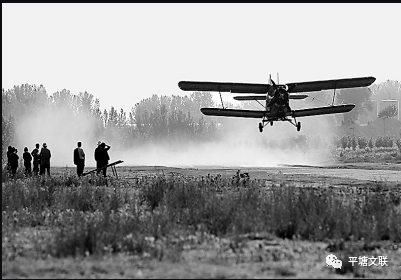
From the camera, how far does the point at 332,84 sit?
131ft

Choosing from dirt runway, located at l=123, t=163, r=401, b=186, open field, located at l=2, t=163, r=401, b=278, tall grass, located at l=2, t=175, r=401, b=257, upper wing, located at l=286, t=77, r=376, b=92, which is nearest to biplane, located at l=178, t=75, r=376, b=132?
upper wing, located at l=286, t=77, r=376, b=92

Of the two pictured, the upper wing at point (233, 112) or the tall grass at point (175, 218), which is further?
the upper wing at point (233, 112)

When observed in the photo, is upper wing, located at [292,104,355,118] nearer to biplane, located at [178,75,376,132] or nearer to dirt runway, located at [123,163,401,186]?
biplane, located at [178,75,376,132]

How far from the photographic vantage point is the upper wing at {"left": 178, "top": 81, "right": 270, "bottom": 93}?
38.2 meters

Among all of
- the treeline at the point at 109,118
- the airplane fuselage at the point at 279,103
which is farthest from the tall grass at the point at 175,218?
the treeline at the point at 109,118

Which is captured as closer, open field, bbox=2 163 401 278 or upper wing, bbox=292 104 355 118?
open field, bbox=2 163 401 278

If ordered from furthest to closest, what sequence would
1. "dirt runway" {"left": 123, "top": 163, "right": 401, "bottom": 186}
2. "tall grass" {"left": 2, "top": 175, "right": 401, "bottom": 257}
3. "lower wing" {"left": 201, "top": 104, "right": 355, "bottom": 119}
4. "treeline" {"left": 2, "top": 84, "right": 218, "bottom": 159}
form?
1. "treeline" {"left": 2, "top": 84, "right": 218, "bottom": 159}
2. "lower wing" {"left": 201, "top": 104, "right": 355, "bottom": 119}
3. "dirt runway" {"left": 123, "top": 163, "right": 401, "bottom": 186}
4. "tall grass" {"left": 2, "top": 175, "right": 401, "bottom": 257}

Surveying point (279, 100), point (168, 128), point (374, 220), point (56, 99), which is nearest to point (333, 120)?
point (168, 128)

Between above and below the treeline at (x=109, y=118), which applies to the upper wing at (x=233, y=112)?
below

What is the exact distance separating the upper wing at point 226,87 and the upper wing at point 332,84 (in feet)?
6.04

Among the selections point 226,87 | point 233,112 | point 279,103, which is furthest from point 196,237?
point 226,87

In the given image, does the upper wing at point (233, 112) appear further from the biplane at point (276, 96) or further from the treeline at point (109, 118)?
the treeline at point (109, 118)

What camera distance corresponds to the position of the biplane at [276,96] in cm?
3719

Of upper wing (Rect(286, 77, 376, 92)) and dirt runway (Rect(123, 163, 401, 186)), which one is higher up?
upper wing (Rect(286, 77, 376, 92))
